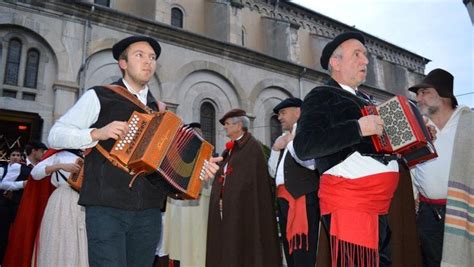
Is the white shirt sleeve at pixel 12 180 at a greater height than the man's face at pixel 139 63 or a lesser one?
lesser

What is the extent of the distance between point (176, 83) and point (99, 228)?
45.1ft

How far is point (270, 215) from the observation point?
19.8ft

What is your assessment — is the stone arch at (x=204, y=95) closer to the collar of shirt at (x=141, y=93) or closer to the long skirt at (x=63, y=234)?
the long skirt at (x=63, y=234)

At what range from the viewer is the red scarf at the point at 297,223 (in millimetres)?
4914

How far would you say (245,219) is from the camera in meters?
5.88

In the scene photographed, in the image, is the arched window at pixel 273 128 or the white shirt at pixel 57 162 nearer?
the white shirt at pixel 57 162

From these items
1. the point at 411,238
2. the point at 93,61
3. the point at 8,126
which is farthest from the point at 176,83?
the point at 411,238

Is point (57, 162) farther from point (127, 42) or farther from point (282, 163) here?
point (282, 163)

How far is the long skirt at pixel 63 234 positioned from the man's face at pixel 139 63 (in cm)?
242

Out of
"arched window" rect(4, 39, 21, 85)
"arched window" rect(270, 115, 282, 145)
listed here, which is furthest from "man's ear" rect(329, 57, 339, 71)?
"arched window" rect(270, 115, 282, 145)

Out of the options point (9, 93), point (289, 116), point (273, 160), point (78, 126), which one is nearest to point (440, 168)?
point (289, 116)

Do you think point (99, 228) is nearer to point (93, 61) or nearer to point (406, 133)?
point (406, 133)

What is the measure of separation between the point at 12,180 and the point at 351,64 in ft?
23.1

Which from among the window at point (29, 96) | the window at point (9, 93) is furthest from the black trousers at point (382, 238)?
the window at point (9, 93)
